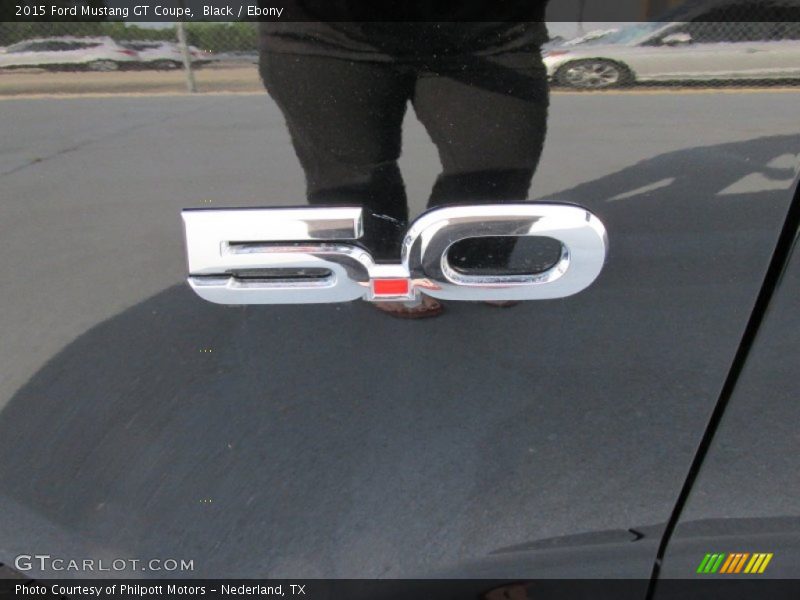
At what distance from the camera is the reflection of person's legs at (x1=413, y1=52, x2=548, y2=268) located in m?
0.80

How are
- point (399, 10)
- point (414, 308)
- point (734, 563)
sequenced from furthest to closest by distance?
point (734, 563) < point (414, 308) < point (399, 10)

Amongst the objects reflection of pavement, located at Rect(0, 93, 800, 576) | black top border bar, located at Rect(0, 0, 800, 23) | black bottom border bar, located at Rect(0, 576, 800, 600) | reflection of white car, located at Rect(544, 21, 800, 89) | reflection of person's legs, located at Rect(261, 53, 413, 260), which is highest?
black top border bar, located at Rect(0, 0, 800, 23)

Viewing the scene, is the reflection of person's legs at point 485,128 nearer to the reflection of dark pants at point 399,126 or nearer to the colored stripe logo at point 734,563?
the reflection of dark pants at point 399,126

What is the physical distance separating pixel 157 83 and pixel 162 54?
0.04m

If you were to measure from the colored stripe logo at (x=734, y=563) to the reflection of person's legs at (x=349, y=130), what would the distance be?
67 cm

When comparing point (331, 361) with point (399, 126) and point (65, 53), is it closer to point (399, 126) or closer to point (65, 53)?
point (399, 126)

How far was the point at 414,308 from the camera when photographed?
87 cm

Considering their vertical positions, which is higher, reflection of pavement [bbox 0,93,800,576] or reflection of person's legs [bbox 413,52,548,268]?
reflection of person's legs [bbox 413,52,548,268]

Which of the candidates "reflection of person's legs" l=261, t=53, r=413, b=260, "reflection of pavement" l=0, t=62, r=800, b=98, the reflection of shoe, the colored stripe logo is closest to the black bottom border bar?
the colored stripe logo

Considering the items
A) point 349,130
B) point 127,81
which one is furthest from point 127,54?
point 349,130

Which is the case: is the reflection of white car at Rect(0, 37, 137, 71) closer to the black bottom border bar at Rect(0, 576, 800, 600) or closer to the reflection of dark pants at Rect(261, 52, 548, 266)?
the reflection of dark pants at Rect(261, 52, 548, 266)

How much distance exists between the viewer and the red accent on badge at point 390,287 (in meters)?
0.84

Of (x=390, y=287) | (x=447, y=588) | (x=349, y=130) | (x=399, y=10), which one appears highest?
(x=399, y=10)

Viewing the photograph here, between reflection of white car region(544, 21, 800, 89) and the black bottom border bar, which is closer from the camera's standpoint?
reflection of white car region(544, 21, 800, 89)
